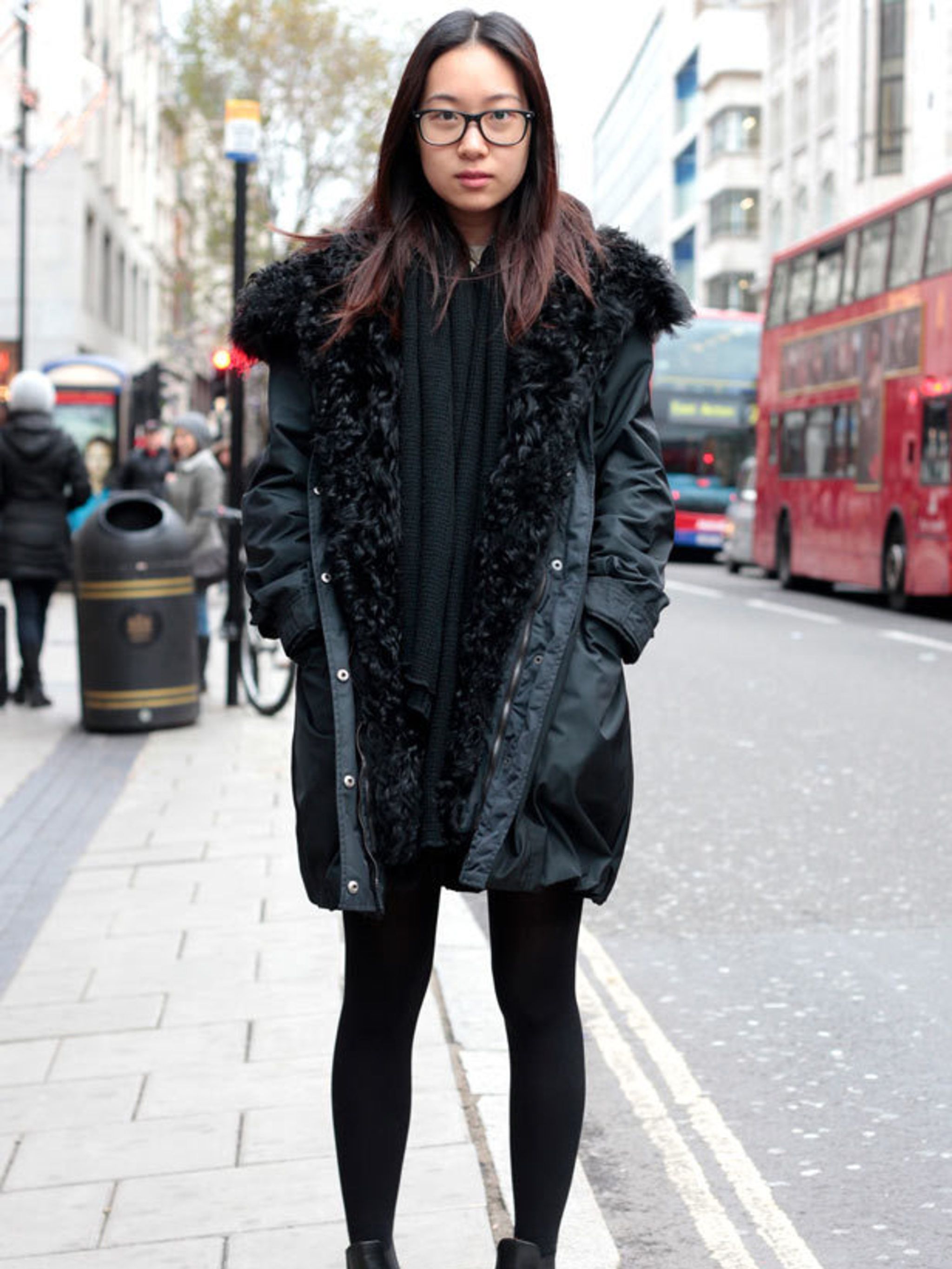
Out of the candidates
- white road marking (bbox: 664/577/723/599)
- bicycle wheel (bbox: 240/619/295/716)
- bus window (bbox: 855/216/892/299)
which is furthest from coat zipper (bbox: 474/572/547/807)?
white road marking (bbox: 664/577/723/599)

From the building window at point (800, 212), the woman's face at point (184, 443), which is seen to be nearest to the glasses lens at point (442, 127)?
the woman's face at point (184, 443)

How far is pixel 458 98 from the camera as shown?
304cm

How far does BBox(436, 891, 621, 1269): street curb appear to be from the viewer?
3660mm

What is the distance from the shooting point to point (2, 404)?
666 inches

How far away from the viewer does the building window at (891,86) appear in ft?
160

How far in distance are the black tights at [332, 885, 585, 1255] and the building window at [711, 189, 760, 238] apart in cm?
7145

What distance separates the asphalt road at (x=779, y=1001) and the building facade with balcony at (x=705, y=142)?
57.2m

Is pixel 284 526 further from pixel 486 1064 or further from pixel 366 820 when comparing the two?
pixel 486 1064

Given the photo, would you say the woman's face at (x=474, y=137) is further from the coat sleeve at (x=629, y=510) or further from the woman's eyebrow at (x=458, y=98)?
the coat sleeve at (x=629, y=510)

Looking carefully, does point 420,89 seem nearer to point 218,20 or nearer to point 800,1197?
point 800,1197

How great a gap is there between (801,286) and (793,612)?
5932mm

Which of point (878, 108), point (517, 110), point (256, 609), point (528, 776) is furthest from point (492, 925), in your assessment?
point (878, 108)

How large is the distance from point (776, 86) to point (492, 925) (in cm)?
6169

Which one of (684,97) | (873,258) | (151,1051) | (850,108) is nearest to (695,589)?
(873,258)
